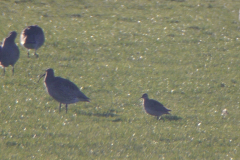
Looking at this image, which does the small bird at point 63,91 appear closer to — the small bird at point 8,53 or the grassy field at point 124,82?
the grassy field at point 124,82

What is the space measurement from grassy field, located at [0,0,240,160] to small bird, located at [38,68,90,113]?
0.32m

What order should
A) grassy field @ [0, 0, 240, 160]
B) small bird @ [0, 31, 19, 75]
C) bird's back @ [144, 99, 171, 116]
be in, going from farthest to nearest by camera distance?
small bird @ [0, 31, 19, 75], bird's back @ [144, 99, 171, 116], grassy field @ [0, 0, 240, 160]

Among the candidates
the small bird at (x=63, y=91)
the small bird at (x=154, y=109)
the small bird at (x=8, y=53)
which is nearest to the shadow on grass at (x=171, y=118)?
the small bird at (x=154, y=109)

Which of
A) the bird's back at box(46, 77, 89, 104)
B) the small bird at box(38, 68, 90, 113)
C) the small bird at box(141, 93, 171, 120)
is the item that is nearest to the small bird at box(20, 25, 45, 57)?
the small bird at box(38, 68, 90, 113)

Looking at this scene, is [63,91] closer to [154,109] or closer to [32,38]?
[154,109]

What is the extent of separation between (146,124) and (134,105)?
1.43m

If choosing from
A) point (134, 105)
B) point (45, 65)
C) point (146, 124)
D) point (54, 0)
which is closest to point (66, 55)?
point (45, 65)

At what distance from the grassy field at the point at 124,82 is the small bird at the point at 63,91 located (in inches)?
12.6

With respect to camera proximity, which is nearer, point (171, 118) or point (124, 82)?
point (171, 118)

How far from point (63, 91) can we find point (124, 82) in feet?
11.1

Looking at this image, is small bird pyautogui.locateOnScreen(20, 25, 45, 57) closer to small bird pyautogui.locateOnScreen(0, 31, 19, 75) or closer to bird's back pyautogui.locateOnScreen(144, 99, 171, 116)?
small bird pyautogui.locateOnScreen(0, 31, 19, 75)

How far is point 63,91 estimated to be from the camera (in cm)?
1115

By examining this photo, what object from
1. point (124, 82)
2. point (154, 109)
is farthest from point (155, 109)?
point (124, 82)

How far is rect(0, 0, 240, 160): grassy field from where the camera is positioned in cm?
923
